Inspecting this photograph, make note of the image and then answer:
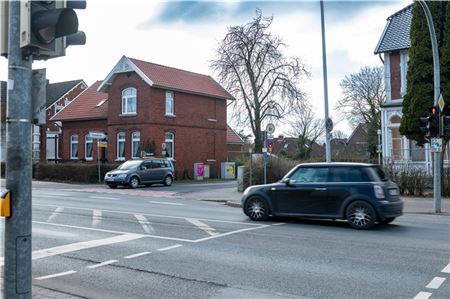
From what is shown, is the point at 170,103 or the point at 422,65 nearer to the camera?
the point at 422,65

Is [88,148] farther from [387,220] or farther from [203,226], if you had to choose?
[387,220]

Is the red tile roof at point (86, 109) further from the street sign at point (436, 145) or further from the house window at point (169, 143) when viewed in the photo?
the street sign at point (436, 145)

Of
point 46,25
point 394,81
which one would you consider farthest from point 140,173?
point 46,25

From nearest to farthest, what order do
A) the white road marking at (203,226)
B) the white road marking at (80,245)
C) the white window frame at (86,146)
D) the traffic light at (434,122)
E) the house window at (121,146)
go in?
the white road marking at (80,245), the white road marking at (203,226), the traffic light at (434,122), the house window at (121,146), the white window frame at (86,146)

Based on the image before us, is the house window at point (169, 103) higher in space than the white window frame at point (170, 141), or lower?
higher

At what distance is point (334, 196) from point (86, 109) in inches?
1374

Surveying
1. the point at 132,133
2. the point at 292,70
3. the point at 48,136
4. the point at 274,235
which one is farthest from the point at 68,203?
the point at 48,136

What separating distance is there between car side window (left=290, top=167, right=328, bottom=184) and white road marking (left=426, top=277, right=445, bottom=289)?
5588mm

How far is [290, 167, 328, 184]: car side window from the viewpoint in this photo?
482 inches

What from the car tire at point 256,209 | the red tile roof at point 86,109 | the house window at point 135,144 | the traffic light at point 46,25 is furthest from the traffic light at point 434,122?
the red tile roof at point 86,109

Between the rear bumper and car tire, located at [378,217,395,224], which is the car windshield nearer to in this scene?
car tire, located at [378,217,395,224]

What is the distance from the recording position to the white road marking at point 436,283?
6336mm

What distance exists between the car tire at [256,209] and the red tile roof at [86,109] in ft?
96.4

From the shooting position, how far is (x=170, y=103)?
3762 centimetres
